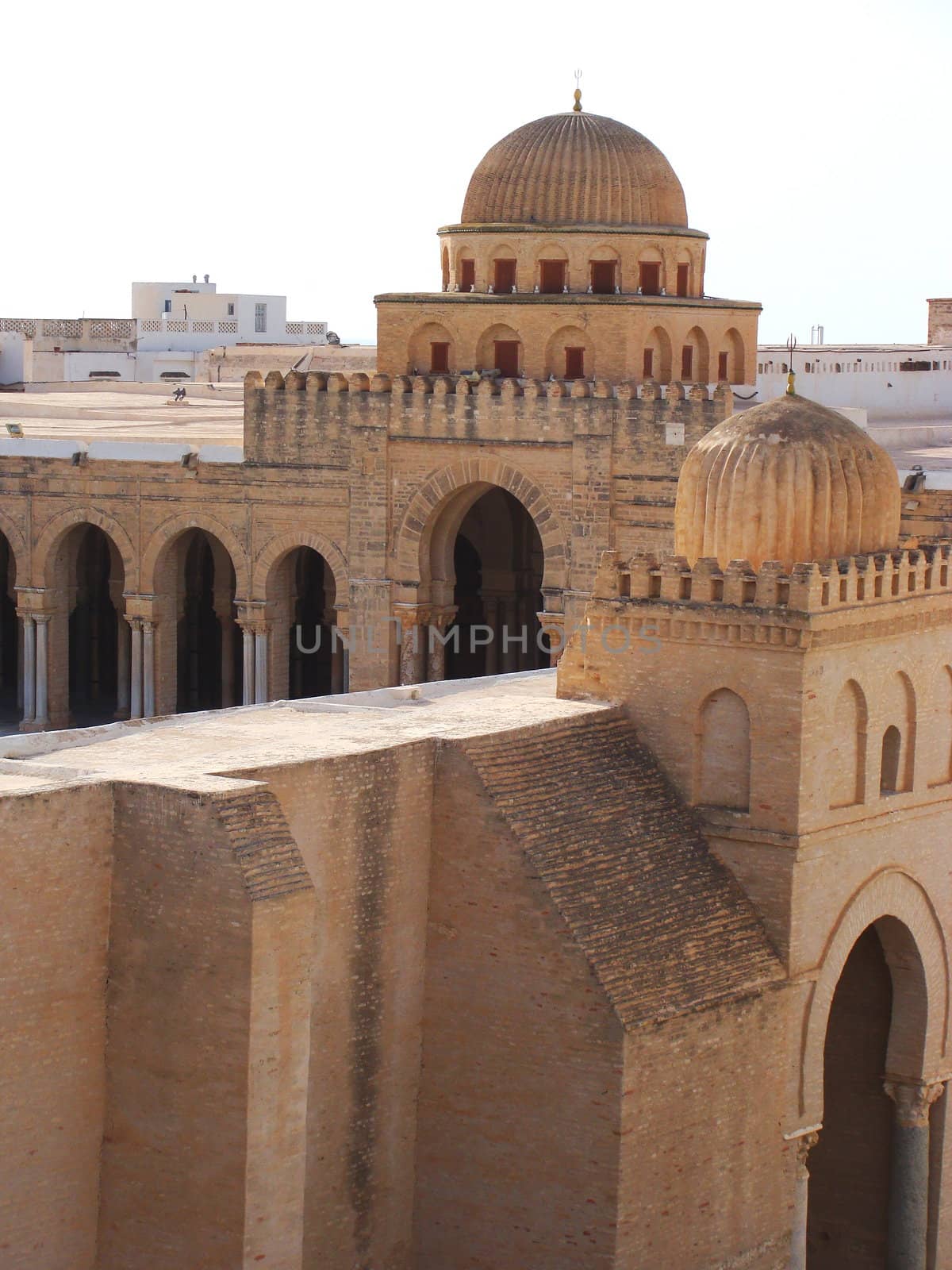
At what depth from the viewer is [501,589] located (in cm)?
3769

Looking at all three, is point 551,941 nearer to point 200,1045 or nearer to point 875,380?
point 200,1045

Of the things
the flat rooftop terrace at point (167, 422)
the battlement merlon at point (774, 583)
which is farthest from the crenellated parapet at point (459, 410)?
the battlement merlon at point (774, 583)

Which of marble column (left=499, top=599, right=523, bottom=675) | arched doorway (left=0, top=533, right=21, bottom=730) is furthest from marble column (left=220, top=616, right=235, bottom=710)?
marble column (left=499, top=599, right=523, bottom=675)

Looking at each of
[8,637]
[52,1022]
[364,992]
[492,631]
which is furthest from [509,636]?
[52,1022]

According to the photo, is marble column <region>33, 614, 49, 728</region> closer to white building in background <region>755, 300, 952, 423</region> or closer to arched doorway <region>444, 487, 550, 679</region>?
arched doorway <region>444, 487, 550, 679</region>

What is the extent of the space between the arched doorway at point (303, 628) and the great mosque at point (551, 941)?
10.0 metres

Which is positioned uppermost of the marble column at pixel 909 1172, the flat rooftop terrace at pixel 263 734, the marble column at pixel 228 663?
the flat rooftop terrace at pixel 263 734

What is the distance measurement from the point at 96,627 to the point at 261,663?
5640 mm

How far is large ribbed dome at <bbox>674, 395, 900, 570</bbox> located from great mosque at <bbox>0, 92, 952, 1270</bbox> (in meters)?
0.03

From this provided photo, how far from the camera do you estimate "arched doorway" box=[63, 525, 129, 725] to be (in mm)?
39281

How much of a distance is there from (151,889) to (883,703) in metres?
7.37

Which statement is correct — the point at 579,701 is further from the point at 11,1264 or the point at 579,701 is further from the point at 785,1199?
the point at 11,1264

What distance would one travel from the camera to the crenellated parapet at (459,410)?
3266 cm

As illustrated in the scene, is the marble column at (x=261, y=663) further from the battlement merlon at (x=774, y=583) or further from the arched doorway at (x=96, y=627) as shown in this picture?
the battlement merlon at (x=774, y=583)
